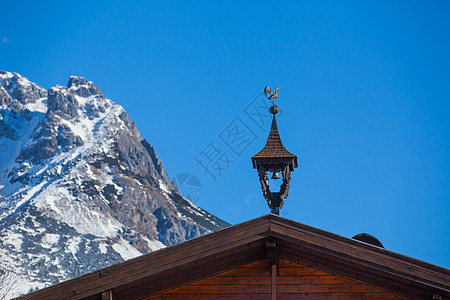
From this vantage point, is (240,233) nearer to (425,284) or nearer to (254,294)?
(254,294)

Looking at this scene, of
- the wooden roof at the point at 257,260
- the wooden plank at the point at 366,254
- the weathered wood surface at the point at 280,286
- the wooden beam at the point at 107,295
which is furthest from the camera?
the weathered wood surface at the point at 280,286

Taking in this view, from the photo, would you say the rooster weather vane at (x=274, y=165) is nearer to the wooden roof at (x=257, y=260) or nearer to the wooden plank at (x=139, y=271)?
the wooden roof at (x=257, y=260)

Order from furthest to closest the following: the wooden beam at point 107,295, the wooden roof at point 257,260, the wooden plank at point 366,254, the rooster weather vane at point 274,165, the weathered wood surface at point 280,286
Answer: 1. the rooster weather vane at point 274,165
2. the weathered wood surface at point 280,286
3. the wooden beam at point 107,295
4. the wooden roof at point 257,260
5. the wooden plank at point 366,254

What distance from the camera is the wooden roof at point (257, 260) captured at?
10688mm

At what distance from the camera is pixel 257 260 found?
11531 mm

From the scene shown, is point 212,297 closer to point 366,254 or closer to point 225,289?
point 225,289

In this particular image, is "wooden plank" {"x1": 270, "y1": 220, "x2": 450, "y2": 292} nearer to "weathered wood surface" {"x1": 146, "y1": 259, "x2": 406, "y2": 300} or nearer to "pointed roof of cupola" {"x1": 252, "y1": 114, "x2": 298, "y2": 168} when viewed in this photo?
"weathered wood surface" {"x1": 146, "y1": 259, "x2": 406, "y2": 300}

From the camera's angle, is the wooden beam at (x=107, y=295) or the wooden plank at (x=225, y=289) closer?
the wooden beam at (x=107, y=295)

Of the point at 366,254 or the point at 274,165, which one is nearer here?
the point at 366,254

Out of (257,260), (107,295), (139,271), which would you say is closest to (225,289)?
(257,260)

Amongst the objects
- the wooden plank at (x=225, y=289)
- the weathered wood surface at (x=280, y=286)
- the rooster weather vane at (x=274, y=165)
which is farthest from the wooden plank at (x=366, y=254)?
the rooster weather vane at (x=274, y=165)

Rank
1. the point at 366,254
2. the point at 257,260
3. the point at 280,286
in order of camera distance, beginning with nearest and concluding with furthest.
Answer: the point at 366,254
the point at 280,286
the point at 257,260

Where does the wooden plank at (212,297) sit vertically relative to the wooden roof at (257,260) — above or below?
below

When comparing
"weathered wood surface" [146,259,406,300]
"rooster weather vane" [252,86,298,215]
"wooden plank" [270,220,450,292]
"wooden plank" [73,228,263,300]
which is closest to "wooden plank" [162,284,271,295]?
"weathered wood surface" [146,259,406,300]
